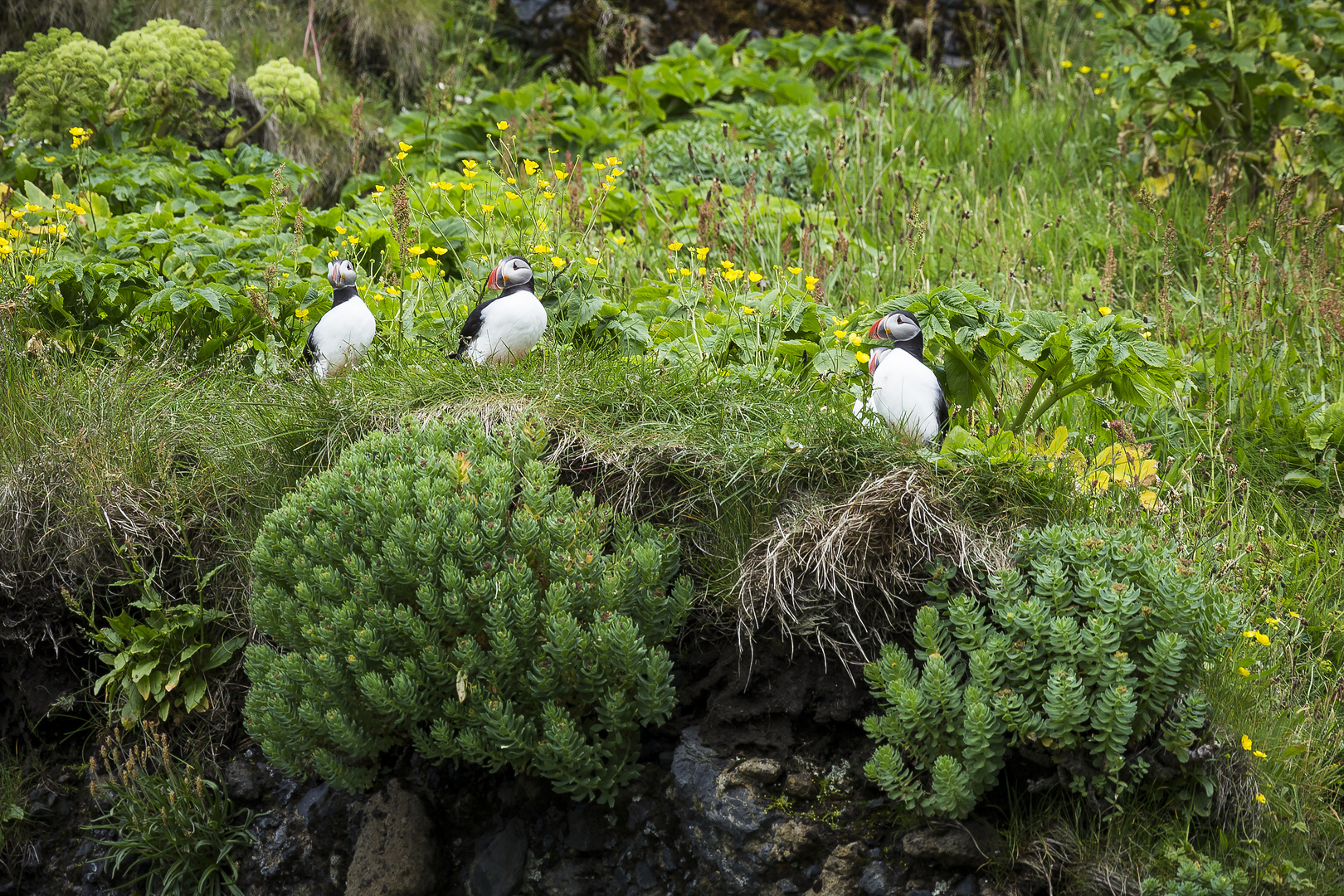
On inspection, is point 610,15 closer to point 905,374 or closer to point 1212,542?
point 905,374

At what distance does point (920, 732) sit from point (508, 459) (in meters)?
1.34

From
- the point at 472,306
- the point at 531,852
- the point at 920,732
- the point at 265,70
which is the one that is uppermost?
the point at 265,70

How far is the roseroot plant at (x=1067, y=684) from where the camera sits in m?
2.40

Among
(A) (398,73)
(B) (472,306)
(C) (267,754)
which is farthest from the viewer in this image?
(A) (398,73)

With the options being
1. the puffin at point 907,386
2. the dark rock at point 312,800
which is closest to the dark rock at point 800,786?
the puffin at point 907,386

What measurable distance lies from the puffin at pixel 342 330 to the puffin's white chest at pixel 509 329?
0.40 metres

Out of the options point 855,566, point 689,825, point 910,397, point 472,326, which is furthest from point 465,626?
point 910,397

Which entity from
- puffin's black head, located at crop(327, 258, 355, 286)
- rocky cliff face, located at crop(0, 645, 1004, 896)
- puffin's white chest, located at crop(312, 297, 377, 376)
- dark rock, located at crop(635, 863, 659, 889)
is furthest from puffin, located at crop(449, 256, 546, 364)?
dark rock, located at crop(635, 863, 659, 889)

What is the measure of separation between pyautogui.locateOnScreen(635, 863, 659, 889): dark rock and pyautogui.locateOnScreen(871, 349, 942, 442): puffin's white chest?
141 centimetres

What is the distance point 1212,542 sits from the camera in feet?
9.93

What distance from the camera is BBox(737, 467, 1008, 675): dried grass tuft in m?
2.82

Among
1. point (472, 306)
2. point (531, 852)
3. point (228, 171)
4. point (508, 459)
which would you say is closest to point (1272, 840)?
point (531, 852)

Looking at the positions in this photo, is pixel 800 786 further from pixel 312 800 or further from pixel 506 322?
pixel 506 322

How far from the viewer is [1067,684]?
237 centimetres
